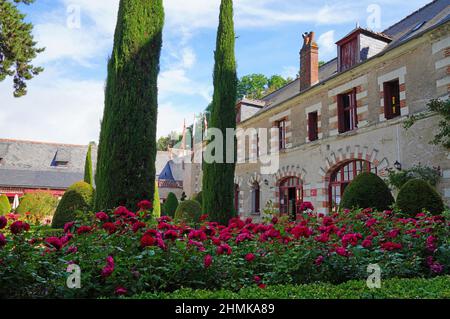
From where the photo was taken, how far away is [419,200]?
24.7 ft

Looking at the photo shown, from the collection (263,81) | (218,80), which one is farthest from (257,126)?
(263,81)

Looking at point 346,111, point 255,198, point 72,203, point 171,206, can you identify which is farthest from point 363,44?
point 171,206

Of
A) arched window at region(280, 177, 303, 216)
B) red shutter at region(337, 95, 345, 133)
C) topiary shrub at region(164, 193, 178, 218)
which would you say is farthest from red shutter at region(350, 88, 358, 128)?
topiary shrub at region(164, 193, 178, 218)

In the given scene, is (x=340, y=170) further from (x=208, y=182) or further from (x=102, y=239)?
(x=102, y=239)

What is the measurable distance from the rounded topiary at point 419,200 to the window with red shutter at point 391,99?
3.44 meters

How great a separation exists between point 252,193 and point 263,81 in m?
21.2

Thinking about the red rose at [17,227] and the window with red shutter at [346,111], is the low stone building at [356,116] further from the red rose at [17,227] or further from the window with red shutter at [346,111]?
the red rose at [17,227]

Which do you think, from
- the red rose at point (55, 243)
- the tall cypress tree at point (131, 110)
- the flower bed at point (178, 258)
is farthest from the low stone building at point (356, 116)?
the red rose at point (55, 243)

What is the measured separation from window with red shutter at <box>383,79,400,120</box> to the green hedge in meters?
8.39

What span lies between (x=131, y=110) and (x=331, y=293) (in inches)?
203

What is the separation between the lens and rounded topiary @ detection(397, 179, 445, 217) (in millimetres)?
7461

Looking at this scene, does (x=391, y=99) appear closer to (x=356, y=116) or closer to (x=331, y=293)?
(x=356, y=116)

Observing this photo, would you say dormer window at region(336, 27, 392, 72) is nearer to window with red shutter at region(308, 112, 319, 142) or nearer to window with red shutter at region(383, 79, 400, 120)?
window with red shutter at region(383, 79, 400, 120)
